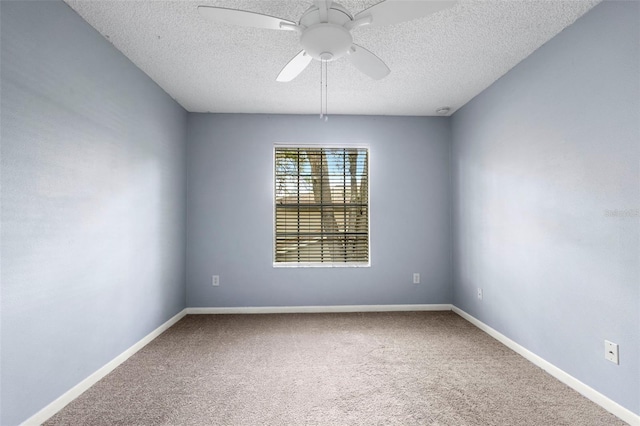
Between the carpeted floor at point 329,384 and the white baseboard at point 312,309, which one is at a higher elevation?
the white baseboard at point 312,309

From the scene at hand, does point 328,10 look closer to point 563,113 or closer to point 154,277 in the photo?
point 563,113

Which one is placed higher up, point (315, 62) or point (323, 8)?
point (315, 62)

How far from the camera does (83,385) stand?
2205 millimetres

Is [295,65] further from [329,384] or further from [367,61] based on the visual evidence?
[329,384]

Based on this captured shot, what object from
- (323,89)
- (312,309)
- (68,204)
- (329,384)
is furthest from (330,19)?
(312,309)

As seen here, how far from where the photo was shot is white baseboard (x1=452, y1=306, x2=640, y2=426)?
1877 mm

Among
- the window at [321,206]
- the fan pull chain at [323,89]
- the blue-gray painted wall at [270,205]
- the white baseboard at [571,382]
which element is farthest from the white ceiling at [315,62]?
the white baseboard at [571,382]

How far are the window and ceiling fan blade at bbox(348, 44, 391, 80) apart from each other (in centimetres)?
205

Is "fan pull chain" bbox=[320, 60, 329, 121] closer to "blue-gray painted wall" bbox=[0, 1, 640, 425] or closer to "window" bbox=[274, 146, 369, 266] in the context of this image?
"blue-gray painted wall" bbox=[0, 1, 640, 425]

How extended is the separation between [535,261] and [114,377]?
329 centimetres

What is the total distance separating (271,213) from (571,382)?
3.17 metres

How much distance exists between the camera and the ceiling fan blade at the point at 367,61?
1.98 metres

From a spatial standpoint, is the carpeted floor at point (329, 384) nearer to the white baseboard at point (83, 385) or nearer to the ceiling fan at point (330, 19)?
the white baseboard at point (83, 385)

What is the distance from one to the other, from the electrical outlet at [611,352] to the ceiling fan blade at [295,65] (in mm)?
2491
